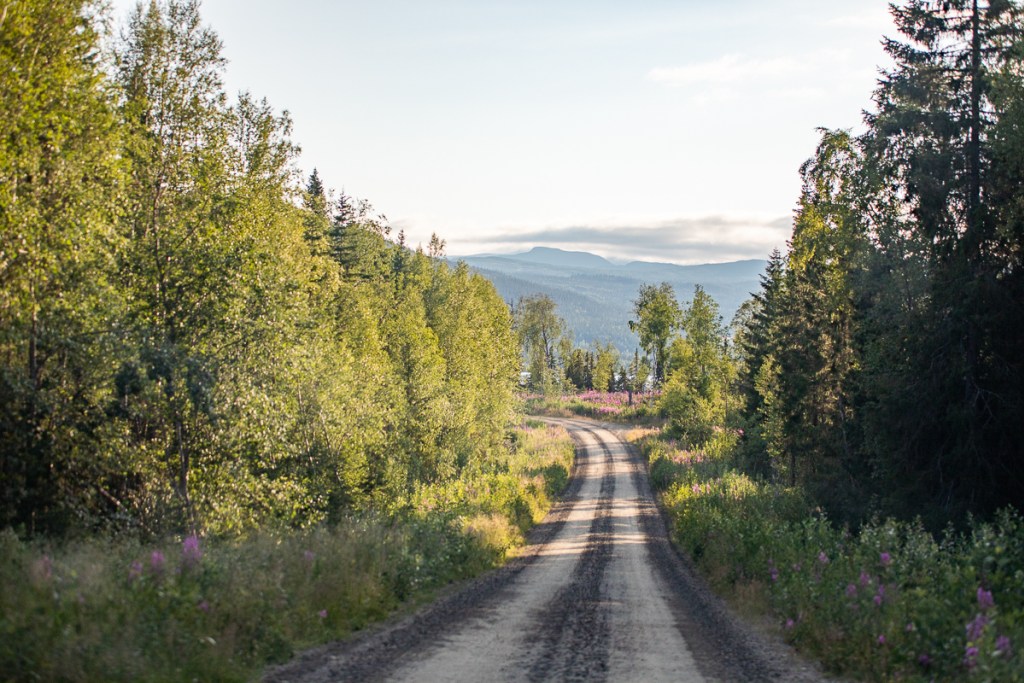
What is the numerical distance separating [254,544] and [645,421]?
73705mm

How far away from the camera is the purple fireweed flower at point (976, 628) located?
27.7ft

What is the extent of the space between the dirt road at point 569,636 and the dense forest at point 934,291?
7.09 m

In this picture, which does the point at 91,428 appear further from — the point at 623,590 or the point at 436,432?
the point at 436,432

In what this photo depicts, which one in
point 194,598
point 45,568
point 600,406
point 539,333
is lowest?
point 600,406

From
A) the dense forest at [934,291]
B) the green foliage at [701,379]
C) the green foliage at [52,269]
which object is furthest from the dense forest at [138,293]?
the green foliage at [701,379]

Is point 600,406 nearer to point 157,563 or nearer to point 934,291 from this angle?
point 934,291

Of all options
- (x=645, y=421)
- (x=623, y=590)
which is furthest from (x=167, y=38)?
(x=645, y=421)

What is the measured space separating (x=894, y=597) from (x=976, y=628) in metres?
2.04

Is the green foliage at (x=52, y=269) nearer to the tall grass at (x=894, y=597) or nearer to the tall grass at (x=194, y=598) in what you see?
the tall grass at (x=194, y=598)

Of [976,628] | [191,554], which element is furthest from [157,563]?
[976,628]

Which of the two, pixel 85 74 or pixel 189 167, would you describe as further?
pixel 189 167

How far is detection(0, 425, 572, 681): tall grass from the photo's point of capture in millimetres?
7629

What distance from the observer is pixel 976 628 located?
28.0 feet

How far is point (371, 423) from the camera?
83.3ft
